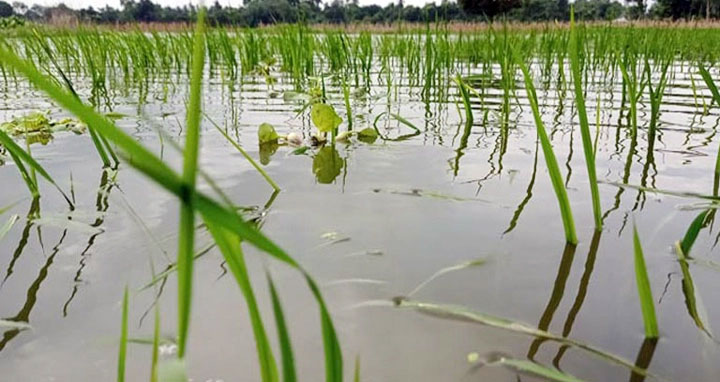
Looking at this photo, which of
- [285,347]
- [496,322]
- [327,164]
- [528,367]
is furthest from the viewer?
[327,164]

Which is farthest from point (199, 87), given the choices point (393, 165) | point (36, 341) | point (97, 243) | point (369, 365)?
point (393, 165)

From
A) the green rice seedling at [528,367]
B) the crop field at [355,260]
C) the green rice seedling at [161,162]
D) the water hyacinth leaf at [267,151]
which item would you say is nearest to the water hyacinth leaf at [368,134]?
the crop field at [355,260]

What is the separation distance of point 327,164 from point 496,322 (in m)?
1.07

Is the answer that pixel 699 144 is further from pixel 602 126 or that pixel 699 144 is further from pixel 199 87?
pixel 199 87

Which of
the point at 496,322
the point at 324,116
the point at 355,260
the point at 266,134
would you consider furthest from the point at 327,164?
the point at 496,322

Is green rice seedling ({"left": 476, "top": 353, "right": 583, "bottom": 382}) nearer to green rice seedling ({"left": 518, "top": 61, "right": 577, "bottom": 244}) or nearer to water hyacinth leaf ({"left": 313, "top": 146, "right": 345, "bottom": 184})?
green rice seedling ({"left": 518, "top": 61, "right": 577, "bottom": 244})

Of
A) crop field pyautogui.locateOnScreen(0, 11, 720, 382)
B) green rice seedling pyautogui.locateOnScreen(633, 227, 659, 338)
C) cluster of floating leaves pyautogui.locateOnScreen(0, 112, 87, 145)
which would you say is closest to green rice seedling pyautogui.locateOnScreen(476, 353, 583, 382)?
crop field pyautogui.locateOnScreen(0, 11, 720, 382)

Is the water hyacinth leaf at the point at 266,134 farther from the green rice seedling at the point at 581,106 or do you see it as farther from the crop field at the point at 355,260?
the green rice seedling at the point at 581,106

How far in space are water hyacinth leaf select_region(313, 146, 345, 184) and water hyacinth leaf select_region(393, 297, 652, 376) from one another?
773 millimetres

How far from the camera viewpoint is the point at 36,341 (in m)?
0.79

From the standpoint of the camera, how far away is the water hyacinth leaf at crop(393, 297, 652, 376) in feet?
2.43

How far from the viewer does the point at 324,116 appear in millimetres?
1954

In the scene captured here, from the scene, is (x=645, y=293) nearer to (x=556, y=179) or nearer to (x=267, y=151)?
(x=556, y=179)

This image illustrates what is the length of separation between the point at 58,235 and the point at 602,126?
220cm
